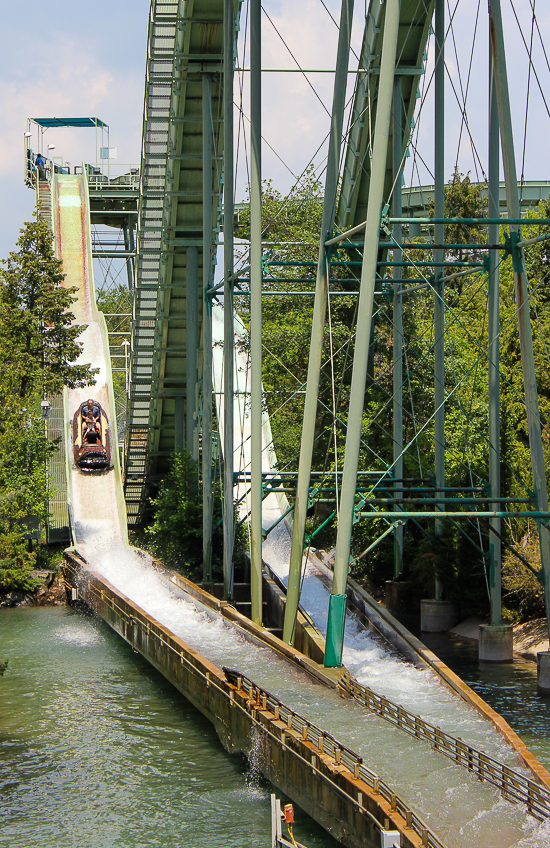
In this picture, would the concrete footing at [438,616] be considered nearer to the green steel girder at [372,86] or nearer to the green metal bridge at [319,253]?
the green metal bridge at [319,253]

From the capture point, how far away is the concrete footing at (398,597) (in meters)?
25.3

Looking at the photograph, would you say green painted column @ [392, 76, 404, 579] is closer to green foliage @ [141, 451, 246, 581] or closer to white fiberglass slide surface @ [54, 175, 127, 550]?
green foliage @ [141, 451, 246, 581]

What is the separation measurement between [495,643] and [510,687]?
191 centimetres

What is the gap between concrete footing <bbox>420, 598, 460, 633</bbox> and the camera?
22.8 meters

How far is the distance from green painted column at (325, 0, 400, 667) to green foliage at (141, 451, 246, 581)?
11362 millimetres

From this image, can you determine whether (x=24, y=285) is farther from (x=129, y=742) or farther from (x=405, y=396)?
(x=129, y=742)

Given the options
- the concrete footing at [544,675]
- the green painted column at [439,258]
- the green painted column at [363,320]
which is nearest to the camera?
the green painted column at [363,320]

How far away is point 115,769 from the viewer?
42.1ft

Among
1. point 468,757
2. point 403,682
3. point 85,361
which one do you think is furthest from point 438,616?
point 85,361

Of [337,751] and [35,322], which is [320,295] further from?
[35,322]

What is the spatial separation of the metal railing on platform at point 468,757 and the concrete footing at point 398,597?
12343 mm

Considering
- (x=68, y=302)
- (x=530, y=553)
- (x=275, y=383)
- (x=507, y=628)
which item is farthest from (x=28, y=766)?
(x=275, y=383)

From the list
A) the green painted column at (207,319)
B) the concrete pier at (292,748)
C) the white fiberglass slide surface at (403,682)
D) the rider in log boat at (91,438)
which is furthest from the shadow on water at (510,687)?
the rider in log boat at (91,438)

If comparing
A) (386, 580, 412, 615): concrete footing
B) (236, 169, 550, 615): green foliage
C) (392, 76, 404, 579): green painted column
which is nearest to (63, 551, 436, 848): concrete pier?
(236, 169, 550, 615): green foliage
